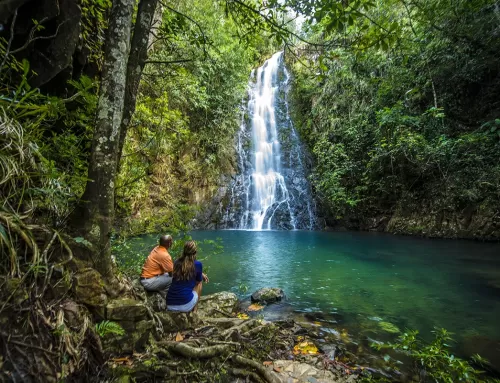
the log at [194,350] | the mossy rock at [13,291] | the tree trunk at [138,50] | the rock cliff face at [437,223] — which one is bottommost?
the log at [194,350]

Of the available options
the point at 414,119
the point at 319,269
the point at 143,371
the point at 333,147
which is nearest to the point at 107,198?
the point at 143,371

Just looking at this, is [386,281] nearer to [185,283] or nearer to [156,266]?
[185,283]

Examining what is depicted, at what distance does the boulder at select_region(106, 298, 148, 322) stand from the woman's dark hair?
2.72 ft

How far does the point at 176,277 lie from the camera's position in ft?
11.9

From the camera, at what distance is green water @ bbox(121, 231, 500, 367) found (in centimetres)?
489

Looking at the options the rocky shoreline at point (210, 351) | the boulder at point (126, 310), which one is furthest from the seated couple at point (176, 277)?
the boulder at point (126, 310)

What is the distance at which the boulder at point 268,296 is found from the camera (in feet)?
19.1

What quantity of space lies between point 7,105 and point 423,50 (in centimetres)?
1626

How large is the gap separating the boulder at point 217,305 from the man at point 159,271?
827 millimetres

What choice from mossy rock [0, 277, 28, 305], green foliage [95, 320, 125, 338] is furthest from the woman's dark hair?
mossy rock [0, 277, 28, 305]

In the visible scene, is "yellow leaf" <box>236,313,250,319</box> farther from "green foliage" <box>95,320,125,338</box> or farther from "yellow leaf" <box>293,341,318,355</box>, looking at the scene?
"green foliage" <box>95,320,125,338</box>

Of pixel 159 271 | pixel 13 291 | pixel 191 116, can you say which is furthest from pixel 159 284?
pixel 191 116

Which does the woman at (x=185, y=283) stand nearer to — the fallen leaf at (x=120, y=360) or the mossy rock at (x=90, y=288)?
the fallen leaf at (x=120, y=360)

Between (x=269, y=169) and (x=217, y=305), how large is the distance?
1747cm
